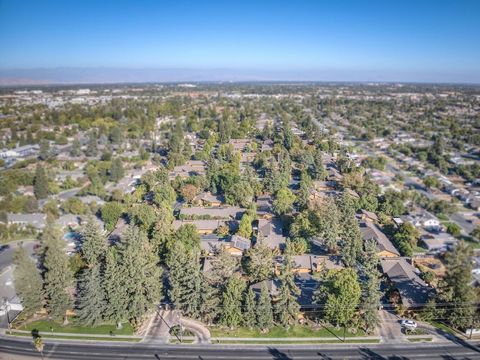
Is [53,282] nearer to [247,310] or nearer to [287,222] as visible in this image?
[247,310]

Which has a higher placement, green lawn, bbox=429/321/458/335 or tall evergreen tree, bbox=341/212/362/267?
tall evergreen tree, bbox=341/212/362/267

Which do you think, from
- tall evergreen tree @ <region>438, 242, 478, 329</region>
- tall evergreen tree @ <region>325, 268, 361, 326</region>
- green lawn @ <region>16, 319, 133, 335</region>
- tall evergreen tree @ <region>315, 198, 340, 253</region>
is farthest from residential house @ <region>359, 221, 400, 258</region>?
green lawn @ <region>16, 319, 133, 335</region>

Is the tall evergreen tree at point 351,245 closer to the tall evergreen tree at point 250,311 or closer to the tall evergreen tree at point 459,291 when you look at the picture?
the tall evergreen tree at point 459,291

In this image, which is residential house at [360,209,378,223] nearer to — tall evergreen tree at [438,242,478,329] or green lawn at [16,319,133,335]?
tall evergreen tree at [438,242,478,329]

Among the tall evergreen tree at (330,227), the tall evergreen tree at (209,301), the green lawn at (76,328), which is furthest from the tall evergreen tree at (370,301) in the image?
the green lawn at (76,328)

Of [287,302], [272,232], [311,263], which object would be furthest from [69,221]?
[287,302]

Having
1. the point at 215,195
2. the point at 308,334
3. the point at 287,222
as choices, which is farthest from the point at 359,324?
the point at 215,195

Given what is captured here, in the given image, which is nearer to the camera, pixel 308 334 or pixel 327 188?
pixel 308 334
